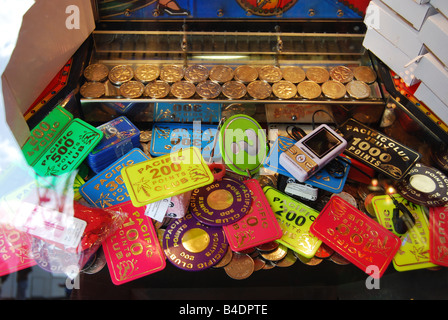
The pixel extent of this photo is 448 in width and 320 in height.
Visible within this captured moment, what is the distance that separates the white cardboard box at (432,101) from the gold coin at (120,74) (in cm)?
142

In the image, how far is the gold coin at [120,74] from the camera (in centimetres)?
219

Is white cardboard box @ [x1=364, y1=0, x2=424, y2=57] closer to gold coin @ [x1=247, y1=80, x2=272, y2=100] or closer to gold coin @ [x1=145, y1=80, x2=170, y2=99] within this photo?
gold coin @ [x1=247, y1=80, x2=272, y2=100]

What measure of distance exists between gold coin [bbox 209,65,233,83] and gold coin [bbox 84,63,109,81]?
1.78 ft

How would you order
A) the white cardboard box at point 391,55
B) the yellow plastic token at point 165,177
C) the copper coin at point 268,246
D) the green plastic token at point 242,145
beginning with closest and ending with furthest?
the yellow plastic token at point 165,177 → the copper coin at point 268,246 → the green plastic token at point 242,145 → the white cardboard box at point 391,55

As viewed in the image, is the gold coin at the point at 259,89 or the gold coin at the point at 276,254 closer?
the gold coin at the point at 276,254

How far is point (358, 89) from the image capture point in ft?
7.21

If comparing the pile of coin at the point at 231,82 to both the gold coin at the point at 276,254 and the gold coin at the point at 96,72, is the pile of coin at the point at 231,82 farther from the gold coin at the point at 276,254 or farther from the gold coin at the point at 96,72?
the gold coin at the point at 276,254

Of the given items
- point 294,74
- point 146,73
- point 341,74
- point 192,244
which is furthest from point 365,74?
point 192,244

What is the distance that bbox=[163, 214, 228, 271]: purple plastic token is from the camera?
1773 mm

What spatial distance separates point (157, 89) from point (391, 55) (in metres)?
1.19

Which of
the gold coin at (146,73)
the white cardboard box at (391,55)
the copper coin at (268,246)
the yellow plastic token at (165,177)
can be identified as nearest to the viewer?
the yellow plastic token at (165,177)

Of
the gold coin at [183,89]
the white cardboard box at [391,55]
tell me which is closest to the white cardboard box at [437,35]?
the white cardboard box at [391,55]
